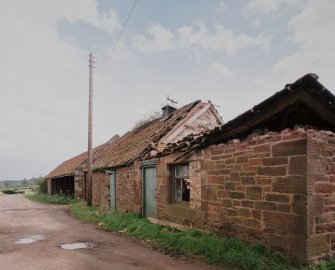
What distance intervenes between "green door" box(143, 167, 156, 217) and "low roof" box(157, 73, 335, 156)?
4127 mm

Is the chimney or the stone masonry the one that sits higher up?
the chimney

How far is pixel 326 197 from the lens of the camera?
6457 millimetres

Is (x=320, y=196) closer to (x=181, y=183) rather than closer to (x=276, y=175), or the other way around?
(x=276, y=175)

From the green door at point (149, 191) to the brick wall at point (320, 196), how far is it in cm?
682

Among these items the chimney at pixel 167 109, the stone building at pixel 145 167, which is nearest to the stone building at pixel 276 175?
the stone building at pixel 145 167

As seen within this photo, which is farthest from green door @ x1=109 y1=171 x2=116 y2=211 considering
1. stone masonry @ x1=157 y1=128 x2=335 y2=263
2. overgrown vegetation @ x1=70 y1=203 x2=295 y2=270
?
stone masonry @ x1=157 y1=128 x2=335 y2=263

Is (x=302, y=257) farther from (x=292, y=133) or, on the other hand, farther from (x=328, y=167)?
(x=292, y=133)

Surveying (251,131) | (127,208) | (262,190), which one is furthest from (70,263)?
(127,208)

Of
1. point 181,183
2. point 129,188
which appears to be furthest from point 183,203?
point 129,188

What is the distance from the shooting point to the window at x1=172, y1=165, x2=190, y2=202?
10.6 metres

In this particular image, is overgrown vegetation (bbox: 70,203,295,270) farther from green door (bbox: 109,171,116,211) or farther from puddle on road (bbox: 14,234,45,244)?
green door (bbox: 109,171,116,211)

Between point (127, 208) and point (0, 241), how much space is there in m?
5.57

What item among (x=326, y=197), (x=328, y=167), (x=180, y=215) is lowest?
(x=180, y=215)

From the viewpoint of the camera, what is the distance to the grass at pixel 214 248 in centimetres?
623
